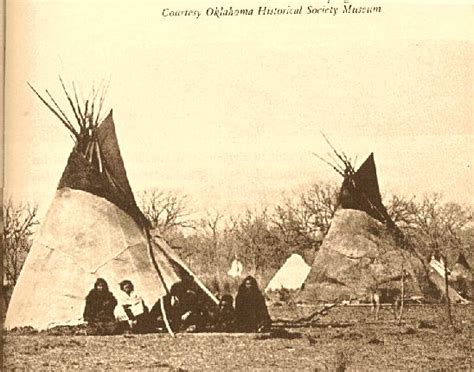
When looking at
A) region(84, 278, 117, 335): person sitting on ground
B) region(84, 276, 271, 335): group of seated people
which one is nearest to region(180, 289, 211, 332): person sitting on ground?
region(84, 276, 271, 335): group of seated people

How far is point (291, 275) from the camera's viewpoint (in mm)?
1208

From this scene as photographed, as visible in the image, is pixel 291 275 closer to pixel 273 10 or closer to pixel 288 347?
pixel 288 347

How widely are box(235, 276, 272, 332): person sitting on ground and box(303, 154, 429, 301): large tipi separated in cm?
7

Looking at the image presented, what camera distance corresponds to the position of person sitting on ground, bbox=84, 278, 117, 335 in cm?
121

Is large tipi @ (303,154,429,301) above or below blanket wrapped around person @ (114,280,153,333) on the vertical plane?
above

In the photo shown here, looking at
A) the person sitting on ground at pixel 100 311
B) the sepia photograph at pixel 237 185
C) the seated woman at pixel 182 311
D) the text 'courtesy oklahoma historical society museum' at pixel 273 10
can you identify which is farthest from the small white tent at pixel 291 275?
the text 'courtesy oklahoma historical society museum' at pixel 273 10

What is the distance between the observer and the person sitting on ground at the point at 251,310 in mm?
1203

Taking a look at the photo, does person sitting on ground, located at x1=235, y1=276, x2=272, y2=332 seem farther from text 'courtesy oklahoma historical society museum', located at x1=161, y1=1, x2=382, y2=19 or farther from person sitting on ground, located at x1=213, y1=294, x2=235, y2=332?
text 'courtesy oklahoma historical society museum', located at x1=161, y1=1, x2=382, y2=19

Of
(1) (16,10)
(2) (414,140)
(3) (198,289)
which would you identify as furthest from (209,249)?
(1) (16,10)

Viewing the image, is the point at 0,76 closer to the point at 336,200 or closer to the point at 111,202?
the point at 111,202

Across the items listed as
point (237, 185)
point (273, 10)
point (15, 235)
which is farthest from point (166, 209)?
point (273, 10)

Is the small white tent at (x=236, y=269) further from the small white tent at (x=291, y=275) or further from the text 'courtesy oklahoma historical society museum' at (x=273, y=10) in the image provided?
the text 'courtesy oklahoma historical society museum' at (x=273, y=10)

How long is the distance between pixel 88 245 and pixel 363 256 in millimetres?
402

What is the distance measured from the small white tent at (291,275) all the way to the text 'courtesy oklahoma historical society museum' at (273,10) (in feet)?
1.18
